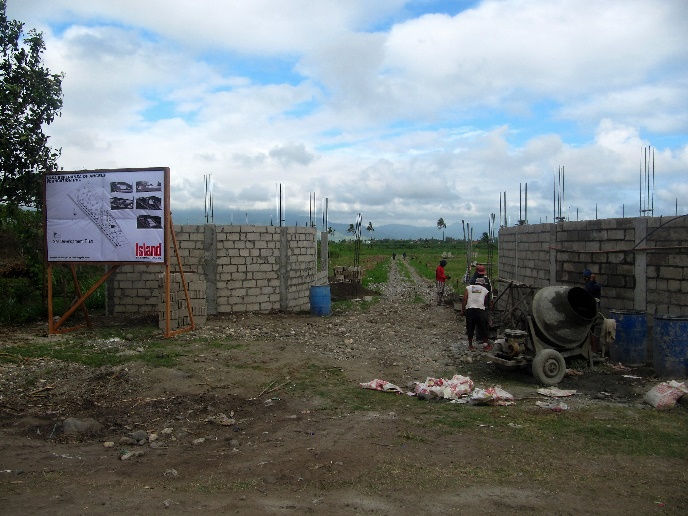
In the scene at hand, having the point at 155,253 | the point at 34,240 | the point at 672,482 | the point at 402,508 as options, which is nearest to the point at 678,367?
the point at 672,482

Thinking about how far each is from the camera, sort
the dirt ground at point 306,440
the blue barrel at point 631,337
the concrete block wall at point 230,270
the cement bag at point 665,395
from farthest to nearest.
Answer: the concrete block wall at point 230,270, the blue barrel at point 631,337, the cement bag at point 665,395, the dirt ground at point 306,440

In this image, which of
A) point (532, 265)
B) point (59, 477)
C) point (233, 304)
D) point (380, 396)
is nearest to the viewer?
point (59, 477)

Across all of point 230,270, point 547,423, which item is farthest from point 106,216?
point 547,423

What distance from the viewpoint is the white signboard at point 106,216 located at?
398 inches

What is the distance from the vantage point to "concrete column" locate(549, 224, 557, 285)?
1088 cm

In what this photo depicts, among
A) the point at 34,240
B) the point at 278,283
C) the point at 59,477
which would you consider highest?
the point at 34,240

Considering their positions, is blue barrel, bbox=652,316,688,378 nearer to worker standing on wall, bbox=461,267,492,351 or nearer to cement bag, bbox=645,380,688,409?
cement bag, bbox=645,380,688,409

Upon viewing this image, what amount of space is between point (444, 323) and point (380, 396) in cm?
637

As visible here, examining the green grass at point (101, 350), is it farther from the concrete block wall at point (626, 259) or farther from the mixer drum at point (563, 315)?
the concrete block wall at point (626, 259)

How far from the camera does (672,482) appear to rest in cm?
423

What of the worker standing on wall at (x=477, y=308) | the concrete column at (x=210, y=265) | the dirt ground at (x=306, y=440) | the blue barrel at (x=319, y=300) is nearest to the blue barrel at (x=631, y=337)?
the dirt ground at (x=306, y=440)

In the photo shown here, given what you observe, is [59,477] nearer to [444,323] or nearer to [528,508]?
[528,508]

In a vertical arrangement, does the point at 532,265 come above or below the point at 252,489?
above

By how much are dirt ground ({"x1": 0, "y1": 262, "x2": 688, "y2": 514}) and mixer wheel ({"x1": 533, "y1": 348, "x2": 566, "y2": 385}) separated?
0.21 meters
